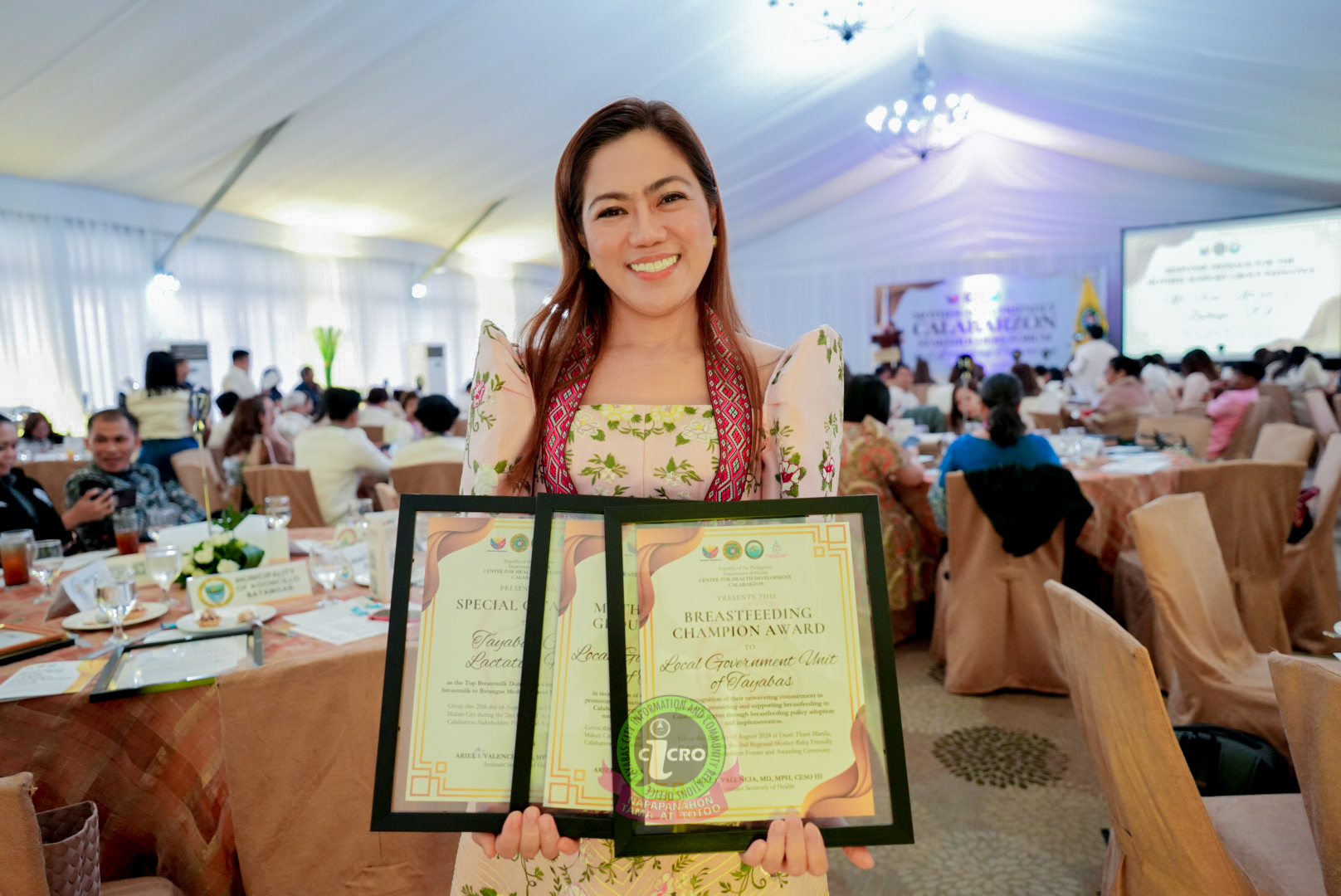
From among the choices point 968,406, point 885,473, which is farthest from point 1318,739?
point 968,406

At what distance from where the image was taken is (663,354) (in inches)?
47.4

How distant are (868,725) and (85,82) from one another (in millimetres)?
7444

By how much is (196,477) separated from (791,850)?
530 centimetres

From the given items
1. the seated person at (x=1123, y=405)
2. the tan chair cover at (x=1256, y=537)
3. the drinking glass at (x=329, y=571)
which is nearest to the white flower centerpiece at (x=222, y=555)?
the drinking glass at (x=329, y=571)

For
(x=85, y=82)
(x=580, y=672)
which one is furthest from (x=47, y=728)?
(x=85, y=82)

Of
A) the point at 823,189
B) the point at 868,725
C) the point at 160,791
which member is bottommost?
the point at 160,791

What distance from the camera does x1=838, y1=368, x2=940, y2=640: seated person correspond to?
3686mm

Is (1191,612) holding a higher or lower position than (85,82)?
lower

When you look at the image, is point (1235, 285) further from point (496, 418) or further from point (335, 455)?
point (496, 418)

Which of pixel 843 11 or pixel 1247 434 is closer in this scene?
pixel 1247 434

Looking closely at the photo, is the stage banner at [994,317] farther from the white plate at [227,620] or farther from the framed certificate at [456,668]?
the framed certificate at [456,668]

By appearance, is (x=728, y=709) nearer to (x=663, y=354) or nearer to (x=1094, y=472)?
(x=663, y=354)

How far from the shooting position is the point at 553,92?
7898 millimetres

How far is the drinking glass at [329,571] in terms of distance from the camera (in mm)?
2230
